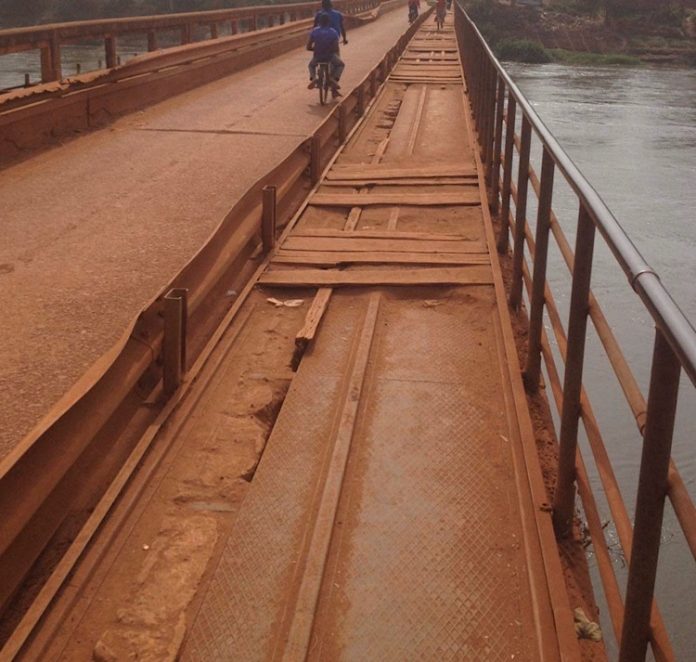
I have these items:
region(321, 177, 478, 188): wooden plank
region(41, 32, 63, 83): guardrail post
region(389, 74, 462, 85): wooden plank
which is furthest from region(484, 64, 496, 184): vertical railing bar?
region(389, 74, 462, 85): wooden plank

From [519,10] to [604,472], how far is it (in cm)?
9395

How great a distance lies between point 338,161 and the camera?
1245cm

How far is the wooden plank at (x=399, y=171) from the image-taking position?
11156 millimetres

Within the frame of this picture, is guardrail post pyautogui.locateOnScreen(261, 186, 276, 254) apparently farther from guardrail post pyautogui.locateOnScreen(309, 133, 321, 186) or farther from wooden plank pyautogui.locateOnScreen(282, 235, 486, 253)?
guardrail post pyautogui.locateOnScreen(309, 133, 321, 186)

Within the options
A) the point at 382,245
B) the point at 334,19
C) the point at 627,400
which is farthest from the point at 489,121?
the point at 627,400

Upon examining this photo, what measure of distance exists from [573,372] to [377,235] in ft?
14.9

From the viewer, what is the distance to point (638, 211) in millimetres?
27500

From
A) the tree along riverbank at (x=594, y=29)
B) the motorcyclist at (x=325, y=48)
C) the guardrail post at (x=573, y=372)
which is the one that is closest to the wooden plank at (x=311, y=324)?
the guardrail post at (x=573, y=372)

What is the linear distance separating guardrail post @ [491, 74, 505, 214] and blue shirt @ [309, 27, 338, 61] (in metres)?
7.65

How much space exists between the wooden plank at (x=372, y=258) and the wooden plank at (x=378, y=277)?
0.50ft

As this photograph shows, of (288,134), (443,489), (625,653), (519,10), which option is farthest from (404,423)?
(519,10)

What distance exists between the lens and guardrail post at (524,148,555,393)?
539cm

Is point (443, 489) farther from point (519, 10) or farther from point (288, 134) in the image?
point (519, 10)

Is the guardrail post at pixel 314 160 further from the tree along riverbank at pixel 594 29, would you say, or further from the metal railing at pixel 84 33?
the tree along riverbank at pixel 594 29
